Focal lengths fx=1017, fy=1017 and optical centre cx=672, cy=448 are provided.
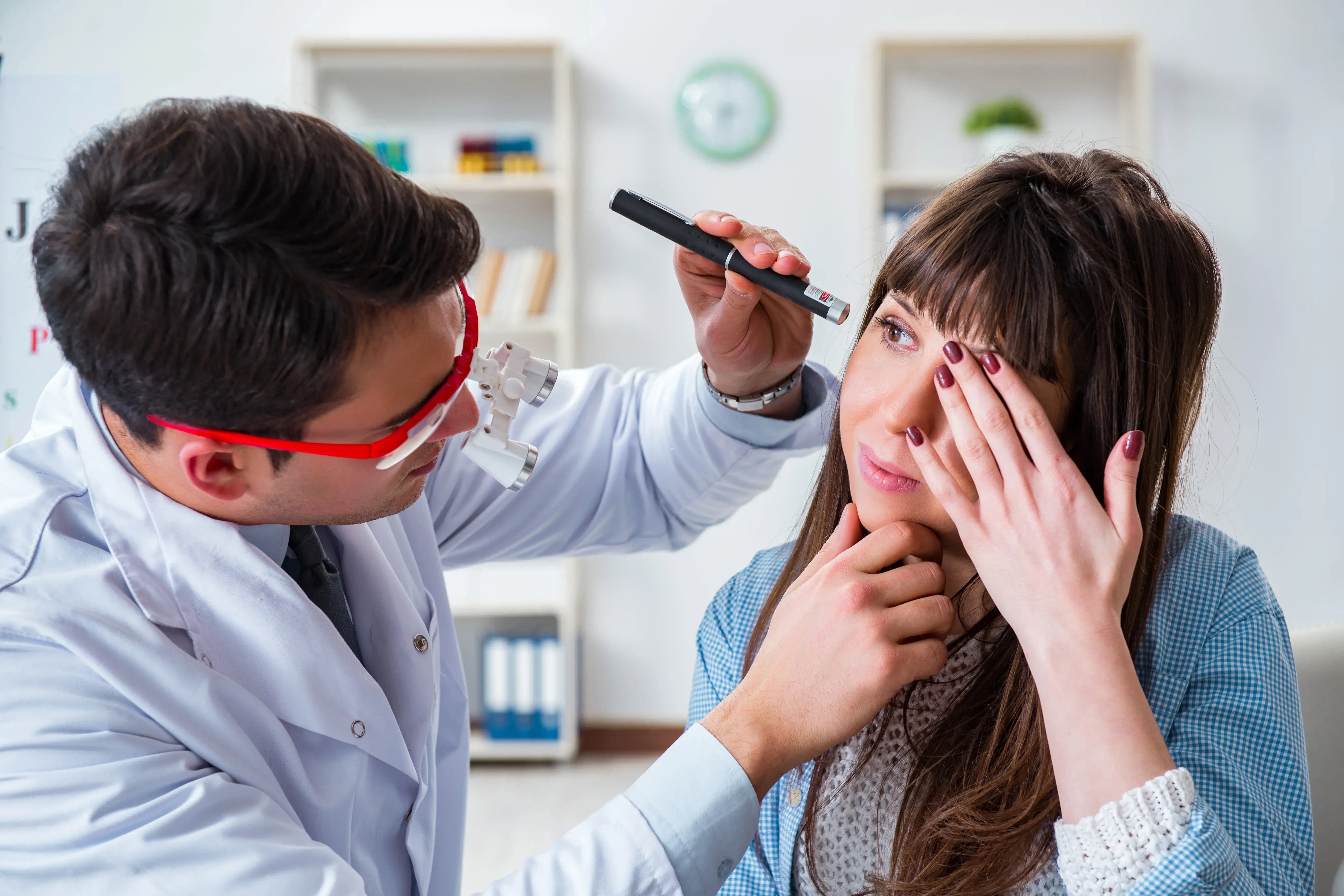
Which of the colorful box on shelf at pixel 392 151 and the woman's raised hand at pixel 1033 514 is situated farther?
the colorful box on shelf at pixel 392 151

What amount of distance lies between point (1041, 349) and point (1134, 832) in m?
0.46

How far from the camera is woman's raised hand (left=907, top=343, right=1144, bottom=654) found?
Result: 0.85m

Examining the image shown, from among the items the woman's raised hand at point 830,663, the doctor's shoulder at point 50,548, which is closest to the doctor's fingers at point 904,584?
the woman's raised hand at point 830,663

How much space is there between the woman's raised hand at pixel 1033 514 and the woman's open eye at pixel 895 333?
0.47ft

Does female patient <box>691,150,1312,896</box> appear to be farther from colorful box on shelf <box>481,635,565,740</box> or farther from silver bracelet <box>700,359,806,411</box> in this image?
colorful box on shelf <box>481,635,565,740</box>

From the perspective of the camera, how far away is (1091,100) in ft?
11.6

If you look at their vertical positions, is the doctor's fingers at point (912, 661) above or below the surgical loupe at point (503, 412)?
below

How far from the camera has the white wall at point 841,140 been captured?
3.49m

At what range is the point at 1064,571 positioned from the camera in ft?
2.78

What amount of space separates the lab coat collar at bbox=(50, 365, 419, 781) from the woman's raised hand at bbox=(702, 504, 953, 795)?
38 centimetres

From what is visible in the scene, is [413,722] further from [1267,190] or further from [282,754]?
[1267,190]

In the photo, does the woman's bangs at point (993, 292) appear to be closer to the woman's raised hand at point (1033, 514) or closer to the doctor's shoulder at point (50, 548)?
the woman's raised hand at point (1033, 514)

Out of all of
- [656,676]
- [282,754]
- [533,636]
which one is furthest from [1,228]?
[656,676]

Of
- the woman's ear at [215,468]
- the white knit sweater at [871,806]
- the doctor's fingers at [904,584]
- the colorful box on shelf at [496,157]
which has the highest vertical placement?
the colorful box on shelf at [496,157]
